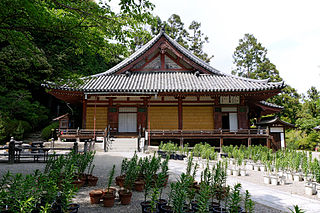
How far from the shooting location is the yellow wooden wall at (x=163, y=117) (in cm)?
1667

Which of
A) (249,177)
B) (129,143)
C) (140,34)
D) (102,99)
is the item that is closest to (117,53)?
(140,34)

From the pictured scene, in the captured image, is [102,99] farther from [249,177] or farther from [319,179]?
[319,179]

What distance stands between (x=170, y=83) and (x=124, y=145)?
610cm

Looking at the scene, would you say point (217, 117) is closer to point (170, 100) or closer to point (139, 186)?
point (170, 100)

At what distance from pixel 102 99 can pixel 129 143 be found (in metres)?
4.95

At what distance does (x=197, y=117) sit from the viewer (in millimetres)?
16797

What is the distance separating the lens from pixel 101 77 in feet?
57.4

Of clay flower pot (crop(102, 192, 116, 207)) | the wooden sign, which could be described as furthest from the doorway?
clay flower pot (crop(102, 192, 116, 207))

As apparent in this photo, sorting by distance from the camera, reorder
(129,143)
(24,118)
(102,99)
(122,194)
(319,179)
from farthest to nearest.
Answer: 1. (24,118)
2. (102,99)
3. (129,143)
4. (319,179)
5. (122,194)

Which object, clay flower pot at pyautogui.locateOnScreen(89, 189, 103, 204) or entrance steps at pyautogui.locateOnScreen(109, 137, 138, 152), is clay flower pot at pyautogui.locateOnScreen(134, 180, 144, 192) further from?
entrance steps at pyautogui.locateOnScreen(109, 137, 138, 152)

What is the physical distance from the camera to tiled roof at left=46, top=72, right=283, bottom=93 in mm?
14734

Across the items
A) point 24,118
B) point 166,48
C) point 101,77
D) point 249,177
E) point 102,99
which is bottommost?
point 249,177

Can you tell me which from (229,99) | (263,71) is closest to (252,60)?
(263,71)

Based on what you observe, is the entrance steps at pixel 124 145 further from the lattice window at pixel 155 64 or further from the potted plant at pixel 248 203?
the potted plant at pixel 248 203
